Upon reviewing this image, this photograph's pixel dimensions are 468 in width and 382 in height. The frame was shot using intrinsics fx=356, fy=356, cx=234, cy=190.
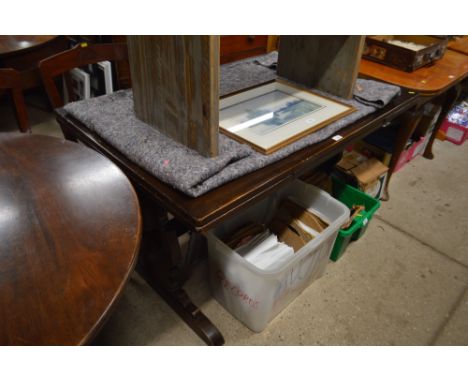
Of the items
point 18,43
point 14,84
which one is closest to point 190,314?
point 14,84

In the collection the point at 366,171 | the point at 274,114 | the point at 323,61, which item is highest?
the point at 323,61

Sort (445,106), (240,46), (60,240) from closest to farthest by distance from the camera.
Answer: (60,240)
(445,106)
(240,46)

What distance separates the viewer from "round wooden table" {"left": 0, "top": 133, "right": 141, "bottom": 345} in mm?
527

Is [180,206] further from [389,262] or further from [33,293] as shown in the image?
[389,262]

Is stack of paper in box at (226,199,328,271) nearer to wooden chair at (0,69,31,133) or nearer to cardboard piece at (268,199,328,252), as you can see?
cardboard piece at (268,199,328,252)

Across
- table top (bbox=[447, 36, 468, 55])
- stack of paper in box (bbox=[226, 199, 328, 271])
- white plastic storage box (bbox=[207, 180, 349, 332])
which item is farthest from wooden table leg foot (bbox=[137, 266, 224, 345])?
table top (bbox=[447, 36, 468, 55])

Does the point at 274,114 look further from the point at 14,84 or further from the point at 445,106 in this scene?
the point at 445,106

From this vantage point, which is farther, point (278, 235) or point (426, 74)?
point (426, 74)

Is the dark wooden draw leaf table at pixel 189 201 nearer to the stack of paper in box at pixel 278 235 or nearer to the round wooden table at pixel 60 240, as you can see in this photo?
the round wooden table at pixel 60 240

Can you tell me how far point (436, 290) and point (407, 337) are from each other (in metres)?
0.30

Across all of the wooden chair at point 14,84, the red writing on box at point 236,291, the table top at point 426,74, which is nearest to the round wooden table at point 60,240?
the wooden chair at point 14,84

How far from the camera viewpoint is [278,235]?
142 cm

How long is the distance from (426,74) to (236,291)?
1362mm

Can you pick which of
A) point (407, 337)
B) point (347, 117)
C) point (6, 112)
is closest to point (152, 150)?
point (347, 117)
